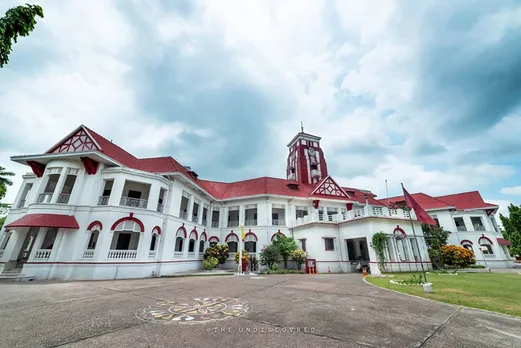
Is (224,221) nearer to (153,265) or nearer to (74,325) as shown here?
(153,265)

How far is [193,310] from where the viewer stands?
5.10m

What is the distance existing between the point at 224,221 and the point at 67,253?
42.3 feet

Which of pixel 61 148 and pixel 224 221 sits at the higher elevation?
pixel 61 148

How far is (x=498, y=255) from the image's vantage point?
22.9 meters

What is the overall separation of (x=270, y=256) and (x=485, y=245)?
25.9 meters

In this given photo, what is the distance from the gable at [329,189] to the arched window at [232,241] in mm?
9877

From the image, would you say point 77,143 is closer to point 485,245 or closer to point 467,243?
point 467,243

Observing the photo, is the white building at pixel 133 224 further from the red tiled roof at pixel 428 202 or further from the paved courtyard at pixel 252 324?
the red tiled roof at pixel 428 202

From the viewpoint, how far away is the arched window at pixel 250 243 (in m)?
20.8

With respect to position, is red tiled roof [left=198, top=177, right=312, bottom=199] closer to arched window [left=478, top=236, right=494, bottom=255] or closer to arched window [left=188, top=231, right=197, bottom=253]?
arched window [left=188, top=231, right=197, bottom=253]

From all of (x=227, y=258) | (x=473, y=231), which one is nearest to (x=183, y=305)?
(x=227, y=258)

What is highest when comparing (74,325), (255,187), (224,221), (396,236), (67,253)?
(255,187)

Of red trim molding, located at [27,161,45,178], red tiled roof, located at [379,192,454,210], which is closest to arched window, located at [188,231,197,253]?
red trim molding, located at [27,161,45,178]

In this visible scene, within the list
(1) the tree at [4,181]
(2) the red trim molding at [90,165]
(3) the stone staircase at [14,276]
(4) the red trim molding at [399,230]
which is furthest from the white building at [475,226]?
(1) the tree at [4,181]
